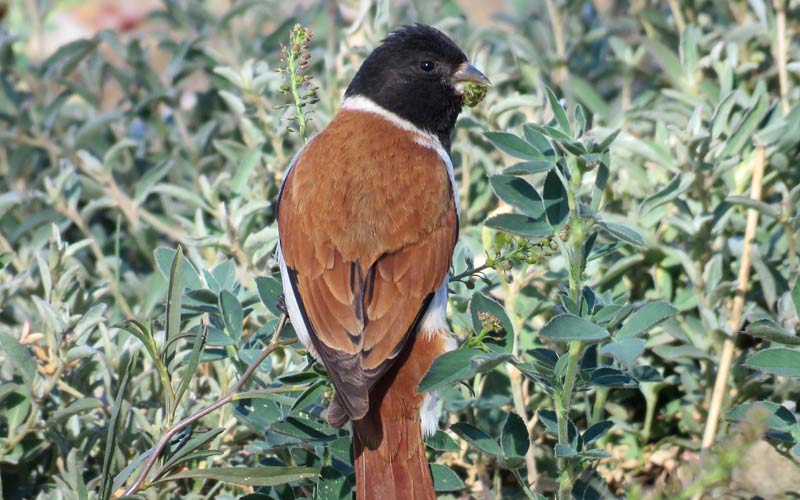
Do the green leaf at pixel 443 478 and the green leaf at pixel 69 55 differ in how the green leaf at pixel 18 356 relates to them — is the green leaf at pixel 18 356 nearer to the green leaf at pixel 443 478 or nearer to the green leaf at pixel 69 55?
the green leaf at pixel 443 478

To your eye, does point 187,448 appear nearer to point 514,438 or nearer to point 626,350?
point 514,438

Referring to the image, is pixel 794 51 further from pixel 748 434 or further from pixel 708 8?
pixel 748 434

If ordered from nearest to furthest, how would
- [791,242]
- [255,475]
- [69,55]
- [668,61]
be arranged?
1. [255,475]
2. [791,242]
3. [668,61]
4. [69,55]

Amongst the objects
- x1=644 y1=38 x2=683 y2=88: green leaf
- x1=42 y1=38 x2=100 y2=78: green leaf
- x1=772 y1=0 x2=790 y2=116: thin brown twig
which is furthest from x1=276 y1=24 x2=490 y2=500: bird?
x1=42 y1=38 x2=100 y2=78: green leaf

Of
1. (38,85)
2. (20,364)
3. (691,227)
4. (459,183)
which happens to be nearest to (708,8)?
(459,183)

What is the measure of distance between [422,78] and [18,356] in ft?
5.78

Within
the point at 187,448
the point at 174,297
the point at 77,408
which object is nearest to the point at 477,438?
the point at 187,448

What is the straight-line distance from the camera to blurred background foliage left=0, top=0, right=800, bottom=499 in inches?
120

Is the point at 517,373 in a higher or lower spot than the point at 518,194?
lower

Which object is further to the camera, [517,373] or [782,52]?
[782,52]

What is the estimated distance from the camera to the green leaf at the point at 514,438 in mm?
3111

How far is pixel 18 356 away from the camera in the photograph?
3611 millimetres

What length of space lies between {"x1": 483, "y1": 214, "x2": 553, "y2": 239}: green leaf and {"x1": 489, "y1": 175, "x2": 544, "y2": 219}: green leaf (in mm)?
39

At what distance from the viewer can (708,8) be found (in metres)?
6.07
